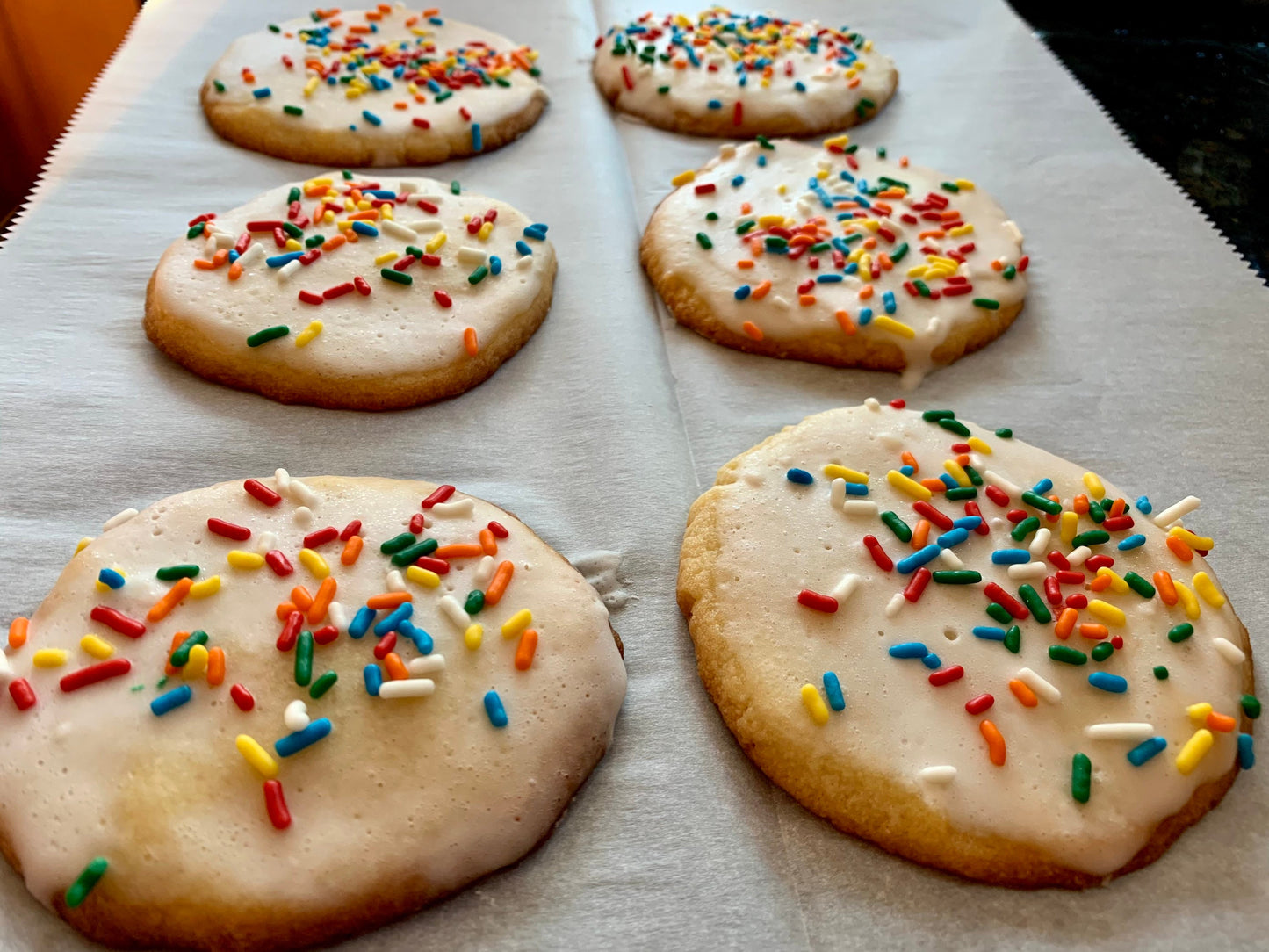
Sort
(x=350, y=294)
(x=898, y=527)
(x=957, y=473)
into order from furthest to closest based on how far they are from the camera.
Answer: (x=350, y=294)
(x=957, y=473)
(x=898, y=527)

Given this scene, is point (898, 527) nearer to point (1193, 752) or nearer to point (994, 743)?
point (994, 743)

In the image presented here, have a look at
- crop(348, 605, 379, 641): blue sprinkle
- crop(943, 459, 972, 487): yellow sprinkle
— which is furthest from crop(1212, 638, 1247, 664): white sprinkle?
crop(348, 605, 379, 641): blue sprinkle

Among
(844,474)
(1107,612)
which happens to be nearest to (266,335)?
(844,474)

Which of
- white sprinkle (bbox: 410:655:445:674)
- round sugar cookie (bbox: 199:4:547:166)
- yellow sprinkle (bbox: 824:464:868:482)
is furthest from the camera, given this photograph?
round sugar cookie (bbox: 199:4:547:166)

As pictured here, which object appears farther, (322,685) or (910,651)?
(910,651)

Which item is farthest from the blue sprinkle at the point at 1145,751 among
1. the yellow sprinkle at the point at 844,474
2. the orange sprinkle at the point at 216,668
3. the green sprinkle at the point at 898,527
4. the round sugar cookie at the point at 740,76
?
the round sugar cookie at the point at 740,76

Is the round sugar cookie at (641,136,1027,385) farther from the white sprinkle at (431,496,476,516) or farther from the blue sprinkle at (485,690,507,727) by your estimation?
the blue sprinkle at (485,690,507,727)
